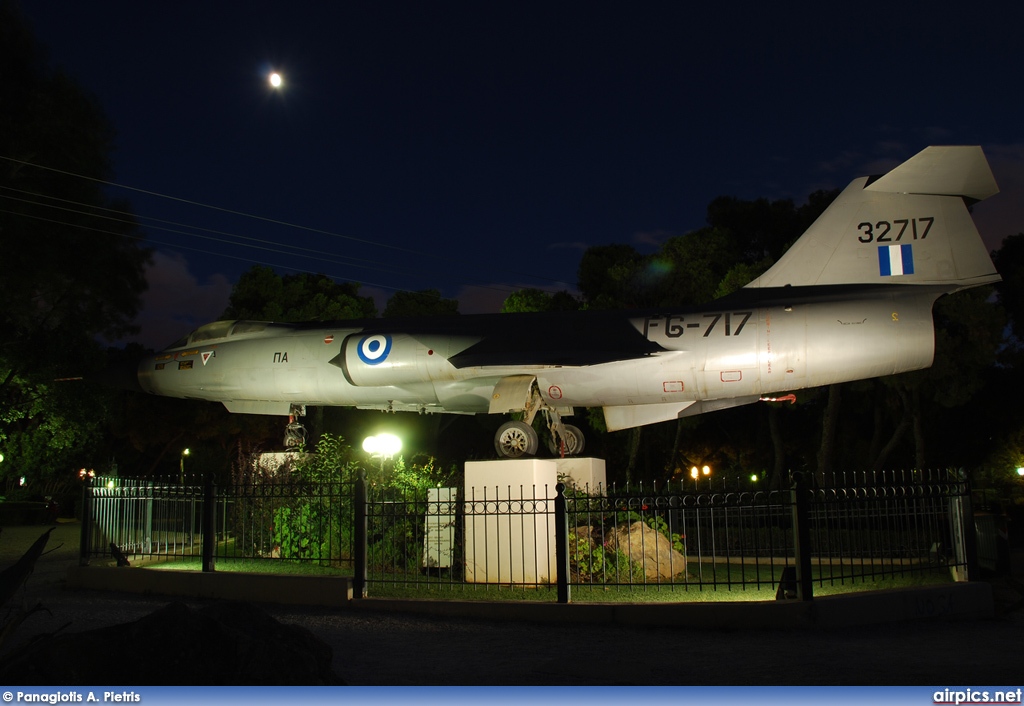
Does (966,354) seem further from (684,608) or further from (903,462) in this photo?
(684,608)

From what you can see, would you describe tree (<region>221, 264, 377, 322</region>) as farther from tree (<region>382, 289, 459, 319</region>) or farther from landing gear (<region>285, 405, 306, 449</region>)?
landing gear (<region>285, 405, 306, 449</region>)

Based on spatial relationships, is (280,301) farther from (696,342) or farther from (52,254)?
(696,342)

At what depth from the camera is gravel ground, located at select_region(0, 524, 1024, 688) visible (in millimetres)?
6035

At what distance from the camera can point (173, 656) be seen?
15.1 ft

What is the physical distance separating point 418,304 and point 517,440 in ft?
76.8

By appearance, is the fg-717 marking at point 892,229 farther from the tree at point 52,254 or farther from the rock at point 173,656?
the tree at point 52,254

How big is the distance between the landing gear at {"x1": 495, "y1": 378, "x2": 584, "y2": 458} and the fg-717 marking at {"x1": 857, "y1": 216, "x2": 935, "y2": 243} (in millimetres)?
5942

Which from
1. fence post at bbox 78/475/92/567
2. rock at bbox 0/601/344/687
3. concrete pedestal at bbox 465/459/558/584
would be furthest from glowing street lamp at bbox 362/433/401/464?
rock at bbox 0/601/344/687

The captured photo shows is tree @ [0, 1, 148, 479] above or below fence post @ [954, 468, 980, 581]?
above

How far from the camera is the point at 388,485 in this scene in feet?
45.8

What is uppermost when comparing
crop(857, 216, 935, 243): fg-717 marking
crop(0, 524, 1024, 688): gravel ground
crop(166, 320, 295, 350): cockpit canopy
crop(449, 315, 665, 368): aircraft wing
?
crop(857, 216, 935, 243): fg-717 marking

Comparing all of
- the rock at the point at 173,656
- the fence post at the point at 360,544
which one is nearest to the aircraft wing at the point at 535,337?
the fence post at the point at 360,544

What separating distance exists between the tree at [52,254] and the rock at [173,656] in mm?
19746

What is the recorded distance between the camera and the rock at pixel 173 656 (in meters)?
4.29
